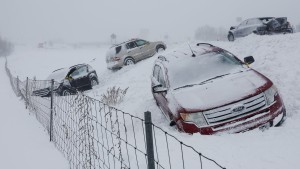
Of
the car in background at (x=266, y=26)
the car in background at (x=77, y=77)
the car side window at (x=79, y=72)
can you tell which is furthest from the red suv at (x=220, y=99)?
the car in background at (x=266, y=26)

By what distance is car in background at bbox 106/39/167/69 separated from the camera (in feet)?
72.4

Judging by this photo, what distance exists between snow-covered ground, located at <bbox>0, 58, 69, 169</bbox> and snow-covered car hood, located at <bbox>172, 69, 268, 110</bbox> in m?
2.50

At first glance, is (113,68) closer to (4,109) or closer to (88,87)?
(88,87)

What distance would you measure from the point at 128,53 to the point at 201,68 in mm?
14859

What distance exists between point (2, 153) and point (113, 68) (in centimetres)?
1551

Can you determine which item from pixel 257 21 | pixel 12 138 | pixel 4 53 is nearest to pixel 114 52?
pixel 257 21

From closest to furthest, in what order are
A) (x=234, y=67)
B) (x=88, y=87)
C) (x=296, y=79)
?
(x=234, y=67) < (x=296, y=79) < (x=88, y=87)

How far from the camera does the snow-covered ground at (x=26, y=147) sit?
6258 mm

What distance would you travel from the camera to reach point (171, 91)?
7148 millimetres

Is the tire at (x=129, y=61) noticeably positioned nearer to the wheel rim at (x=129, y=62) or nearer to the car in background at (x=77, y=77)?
Result: the wheel rim at (x=129, y=62)

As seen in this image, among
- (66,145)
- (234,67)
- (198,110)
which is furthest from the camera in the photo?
(234,67)

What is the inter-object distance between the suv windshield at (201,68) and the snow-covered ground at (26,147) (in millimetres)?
2893

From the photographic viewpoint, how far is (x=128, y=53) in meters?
22.2

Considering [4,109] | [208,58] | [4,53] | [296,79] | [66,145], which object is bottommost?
[4,53]
